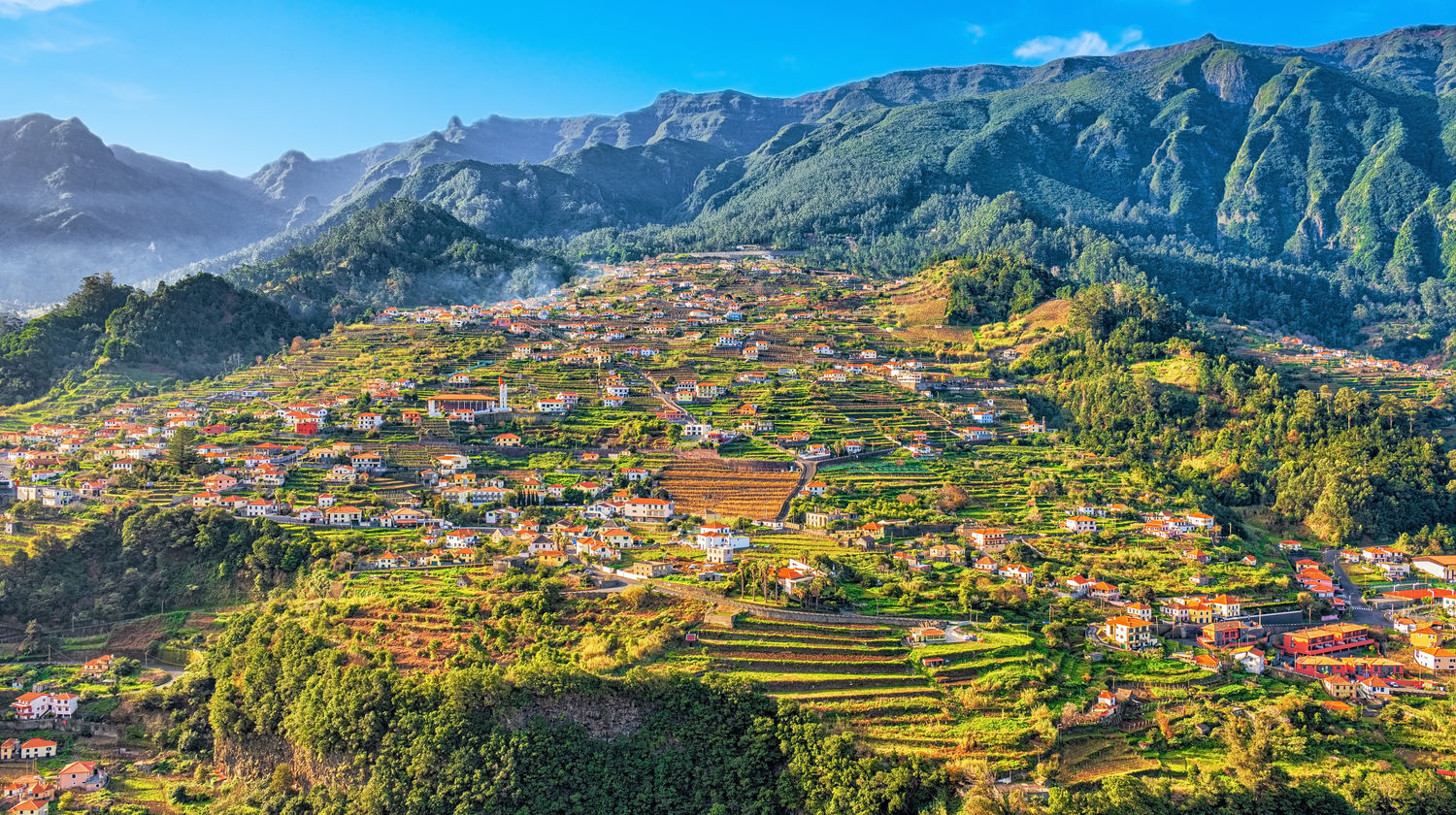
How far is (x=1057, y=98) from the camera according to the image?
600 feet

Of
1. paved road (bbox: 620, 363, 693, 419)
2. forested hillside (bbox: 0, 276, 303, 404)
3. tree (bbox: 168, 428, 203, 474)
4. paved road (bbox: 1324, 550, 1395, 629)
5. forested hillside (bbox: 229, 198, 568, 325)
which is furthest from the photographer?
forested hillside (bbox: 229, 198, 568, 325)

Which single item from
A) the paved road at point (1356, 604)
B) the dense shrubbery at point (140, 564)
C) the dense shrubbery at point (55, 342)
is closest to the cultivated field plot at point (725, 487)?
the dense shrubbery at point (140, 564)

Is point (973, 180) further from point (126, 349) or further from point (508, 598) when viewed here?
point (508, 598)

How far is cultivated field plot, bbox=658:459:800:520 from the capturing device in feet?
146

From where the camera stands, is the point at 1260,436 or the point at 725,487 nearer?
the point at 725,487

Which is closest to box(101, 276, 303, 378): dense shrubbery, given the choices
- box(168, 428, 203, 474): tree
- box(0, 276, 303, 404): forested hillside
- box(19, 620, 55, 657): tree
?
box(0, 276, 303, 404): forested hillside

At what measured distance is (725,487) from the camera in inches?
1848

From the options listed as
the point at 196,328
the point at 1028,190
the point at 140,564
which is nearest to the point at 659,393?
the point at 140,564

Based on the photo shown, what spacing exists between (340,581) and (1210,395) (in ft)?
157

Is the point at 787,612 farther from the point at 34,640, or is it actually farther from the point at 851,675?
the point at 34,640

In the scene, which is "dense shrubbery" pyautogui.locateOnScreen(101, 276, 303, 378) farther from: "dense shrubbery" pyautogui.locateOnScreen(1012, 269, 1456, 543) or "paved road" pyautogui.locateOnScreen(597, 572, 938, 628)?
"dense shrubbery" pyautogui.locateOnScreen(1012, 269, 1456, 543)

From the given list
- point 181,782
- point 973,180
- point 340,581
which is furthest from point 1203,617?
point 973,180

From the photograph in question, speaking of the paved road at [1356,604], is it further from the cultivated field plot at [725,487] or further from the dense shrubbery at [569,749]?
the dense shrubbery at [569,749]

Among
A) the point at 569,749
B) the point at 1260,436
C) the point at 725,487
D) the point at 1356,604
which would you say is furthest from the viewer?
the point at 1260,436
